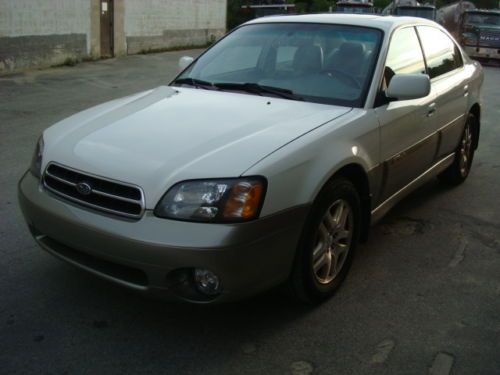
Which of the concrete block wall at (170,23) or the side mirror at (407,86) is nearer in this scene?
the side mirror at (407,86)

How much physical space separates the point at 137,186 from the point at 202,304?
0.63 meters

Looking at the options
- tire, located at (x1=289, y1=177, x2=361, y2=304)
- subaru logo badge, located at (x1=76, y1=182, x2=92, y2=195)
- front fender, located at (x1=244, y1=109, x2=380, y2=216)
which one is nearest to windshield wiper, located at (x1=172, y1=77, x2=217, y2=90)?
front fender, located at (x1=244, y1=109, x2=380, y2=216)

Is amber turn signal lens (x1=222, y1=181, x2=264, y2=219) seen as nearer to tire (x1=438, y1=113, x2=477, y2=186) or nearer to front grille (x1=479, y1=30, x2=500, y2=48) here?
tire (x1=438, y1=113, x2=477, y2=186)

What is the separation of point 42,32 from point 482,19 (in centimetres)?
1679

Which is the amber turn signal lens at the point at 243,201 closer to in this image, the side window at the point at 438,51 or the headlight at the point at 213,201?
the headlight at the point at 213,201

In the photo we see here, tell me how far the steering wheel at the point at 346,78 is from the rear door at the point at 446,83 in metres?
1.05

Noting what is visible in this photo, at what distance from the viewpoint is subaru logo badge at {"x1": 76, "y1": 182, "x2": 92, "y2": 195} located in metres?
2.96

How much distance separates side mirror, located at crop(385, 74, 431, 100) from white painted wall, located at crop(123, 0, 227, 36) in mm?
15185

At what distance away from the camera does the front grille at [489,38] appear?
21844mm

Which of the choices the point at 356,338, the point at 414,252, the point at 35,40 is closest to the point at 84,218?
the point at 356,338

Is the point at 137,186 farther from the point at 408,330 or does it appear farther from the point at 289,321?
the point at 408,330

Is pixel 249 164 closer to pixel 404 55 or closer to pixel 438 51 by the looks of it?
pixel 404 55

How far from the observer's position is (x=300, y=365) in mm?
2865

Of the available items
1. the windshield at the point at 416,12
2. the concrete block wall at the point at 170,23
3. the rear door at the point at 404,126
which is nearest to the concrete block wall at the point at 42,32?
the concrete block wall at the point at 170,23
